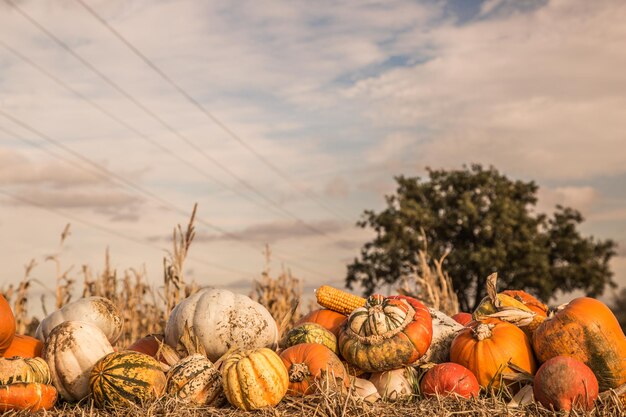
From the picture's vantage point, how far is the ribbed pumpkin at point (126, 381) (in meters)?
5.73

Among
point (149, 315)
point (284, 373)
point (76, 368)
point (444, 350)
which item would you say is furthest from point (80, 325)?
point (149, 315)

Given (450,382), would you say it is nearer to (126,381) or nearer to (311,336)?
(311,336)

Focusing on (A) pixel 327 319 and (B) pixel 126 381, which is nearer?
(B) pixel 126 381

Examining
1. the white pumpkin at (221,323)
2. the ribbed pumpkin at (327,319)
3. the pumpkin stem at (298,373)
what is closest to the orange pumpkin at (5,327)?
the white pumpkin at (221,323)

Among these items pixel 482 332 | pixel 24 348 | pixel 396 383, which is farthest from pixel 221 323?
pixel 482 332

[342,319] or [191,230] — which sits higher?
[191,230]

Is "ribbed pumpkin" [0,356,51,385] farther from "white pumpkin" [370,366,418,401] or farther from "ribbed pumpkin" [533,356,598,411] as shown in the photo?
"ribbed pumpkin" [533,356,598,411]

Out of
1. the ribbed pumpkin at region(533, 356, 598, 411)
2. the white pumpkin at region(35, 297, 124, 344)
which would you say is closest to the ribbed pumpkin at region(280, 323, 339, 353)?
the ribbed pumpkin at region(533, 356, 598, 411)

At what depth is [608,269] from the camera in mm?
37656

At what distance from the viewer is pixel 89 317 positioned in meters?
7.27

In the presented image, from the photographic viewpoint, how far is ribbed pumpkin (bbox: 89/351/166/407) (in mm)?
5727

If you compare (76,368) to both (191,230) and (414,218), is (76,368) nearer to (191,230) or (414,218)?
(191,230)

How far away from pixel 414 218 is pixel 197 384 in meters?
30.5

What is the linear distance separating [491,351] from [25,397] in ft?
12.9
